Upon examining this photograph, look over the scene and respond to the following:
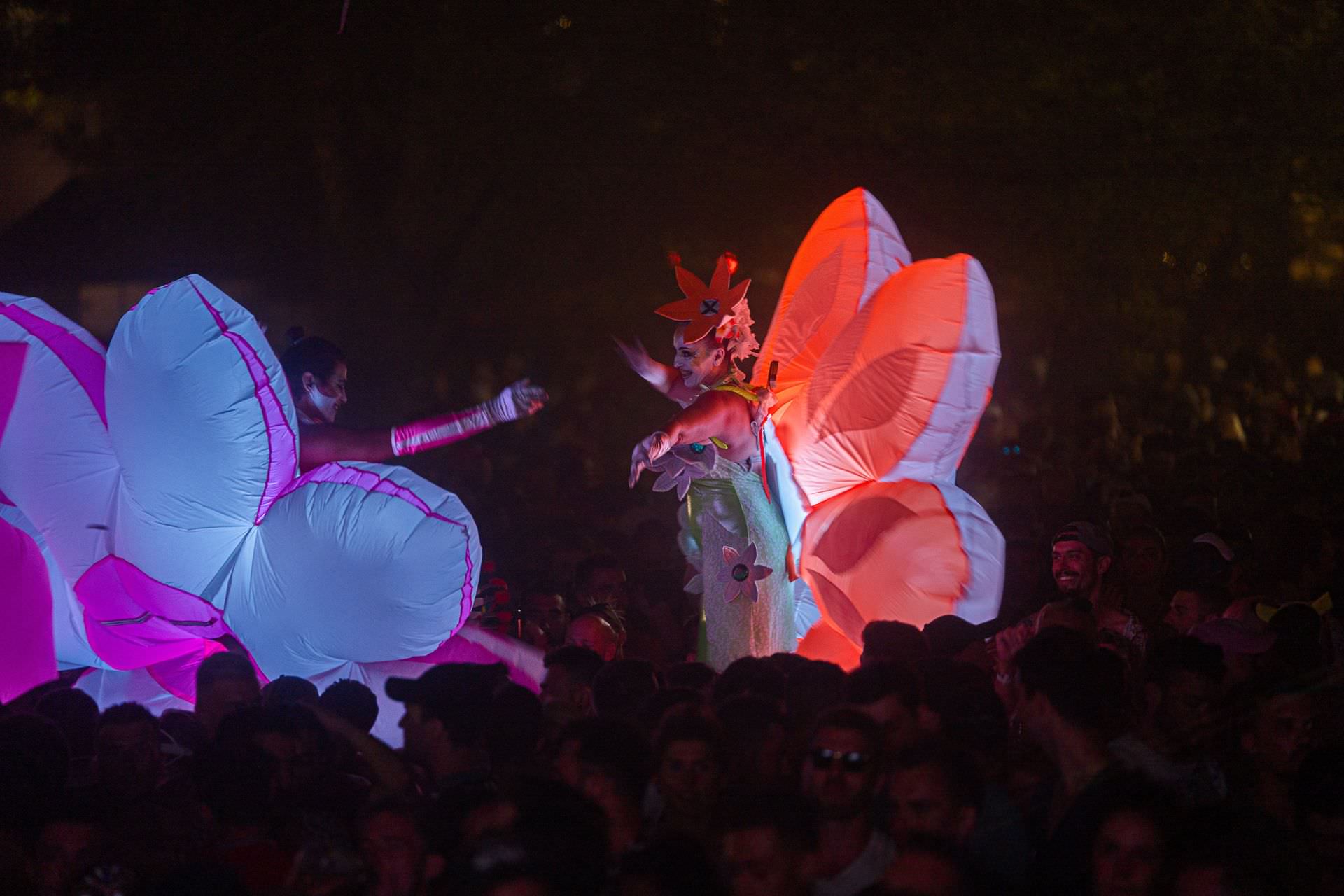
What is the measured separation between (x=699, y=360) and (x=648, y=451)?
2.14 ft

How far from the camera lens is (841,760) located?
2689 millimetres

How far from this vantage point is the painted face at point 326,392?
4719 mm

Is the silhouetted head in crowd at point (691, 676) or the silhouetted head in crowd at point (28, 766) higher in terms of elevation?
the silhouetted head in crowd at point (28, 766)

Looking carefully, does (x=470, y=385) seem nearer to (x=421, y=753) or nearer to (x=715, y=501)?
(x=715, y=501)

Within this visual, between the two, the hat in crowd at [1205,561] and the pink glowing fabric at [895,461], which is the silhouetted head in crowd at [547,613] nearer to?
the pink glowing fabric at [895,461]

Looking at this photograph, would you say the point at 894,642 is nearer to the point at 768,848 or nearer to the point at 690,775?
the point at 690,775

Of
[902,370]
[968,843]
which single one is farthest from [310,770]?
[902,370]

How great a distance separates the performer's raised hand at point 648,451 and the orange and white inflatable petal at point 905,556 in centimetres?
→ 64

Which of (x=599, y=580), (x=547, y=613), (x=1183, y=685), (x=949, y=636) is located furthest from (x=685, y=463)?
(x=1183, y=685)

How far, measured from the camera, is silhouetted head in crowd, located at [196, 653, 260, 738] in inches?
153

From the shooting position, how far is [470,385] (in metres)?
9.92

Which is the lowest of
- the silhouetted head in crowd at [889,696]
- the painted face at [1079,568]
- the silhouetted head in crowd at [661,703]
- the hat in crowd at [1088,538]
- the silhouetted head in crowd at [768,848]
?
the painted face at [1079,568]

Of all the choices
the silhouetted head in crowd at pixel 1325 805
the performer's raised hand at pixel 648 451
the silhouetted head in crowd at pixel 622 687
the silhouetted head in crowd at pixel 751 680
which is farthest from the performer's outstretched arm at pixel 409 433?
the silhouetted head in crowd at pixel 1325 805

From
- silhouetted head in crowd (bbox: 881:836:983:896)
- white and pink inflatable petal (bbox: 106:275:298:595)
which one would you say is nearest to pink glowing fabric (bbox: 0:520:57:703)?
white and pink inflatable petal (bbox: 106:275:298:595)
